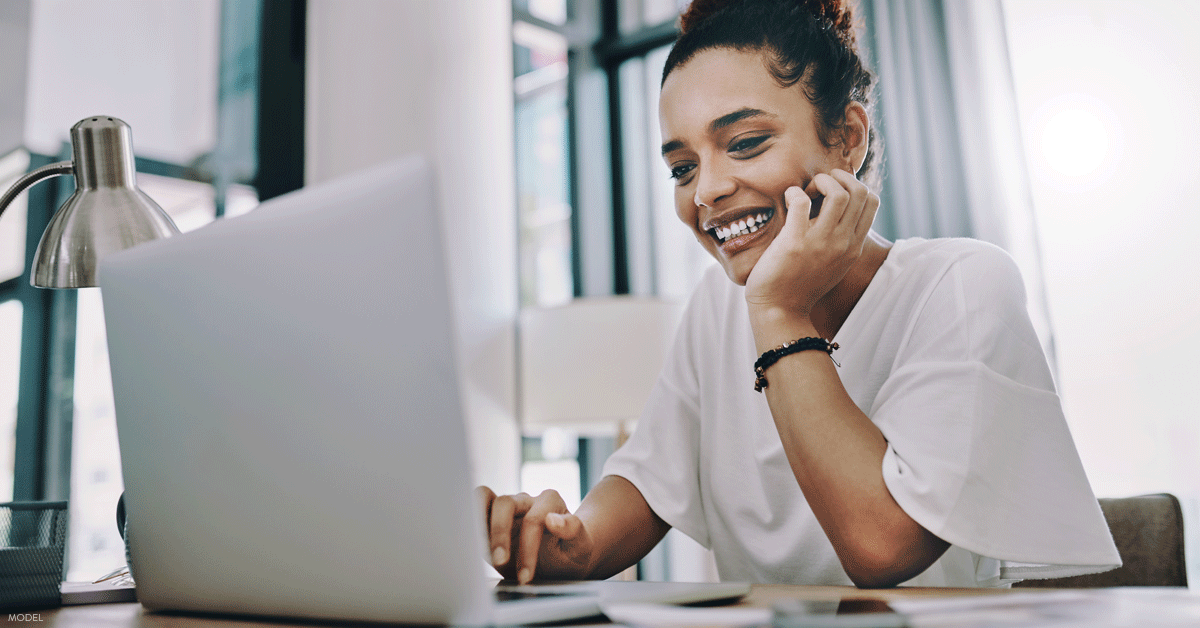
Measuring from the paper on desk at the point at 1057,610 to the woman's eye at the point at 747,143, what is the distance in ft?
2.35

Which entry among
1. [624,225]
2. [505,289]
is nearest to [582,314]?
[505,289]

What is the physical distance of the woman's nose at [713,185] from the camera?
115cm

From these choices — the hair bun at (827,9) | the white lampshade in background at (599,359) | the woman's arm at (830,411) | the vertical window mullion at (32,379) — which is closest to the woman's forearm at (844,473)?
the woman's arm at (830,411)

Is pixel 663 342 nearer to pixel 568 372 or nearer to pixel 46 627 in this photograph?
pixel 568 372

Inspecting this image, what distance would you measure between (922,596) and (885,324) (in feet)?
1.73

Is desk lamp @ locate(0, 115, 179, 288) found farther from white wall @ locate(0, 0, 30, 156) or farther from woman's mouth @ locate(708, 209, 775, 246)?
white wall @ locate(0, 0, 30, 156)

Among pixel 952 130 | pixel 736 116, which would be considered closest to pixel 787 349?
pixel 736 116

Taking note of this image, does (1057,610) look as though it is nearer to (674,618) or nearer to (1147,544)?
(674,618)

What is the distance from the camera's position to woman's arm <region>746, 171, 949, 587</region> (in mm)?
749

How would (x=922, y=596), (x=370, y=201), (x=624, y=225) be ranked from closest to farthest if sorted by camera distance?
(x=370, y=201), (x=922, y=596), (x=624, y=225)

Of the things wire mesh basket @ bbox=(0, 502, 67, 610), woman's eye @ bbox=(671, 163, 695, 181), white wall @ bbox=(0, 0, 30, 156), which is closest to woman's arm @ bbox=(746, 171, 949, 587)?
woman's eye @ bbox=(671, 163, 695, 181)

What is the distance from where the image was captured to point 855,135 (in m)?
1.20

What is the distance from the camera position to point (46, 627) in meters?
0.62

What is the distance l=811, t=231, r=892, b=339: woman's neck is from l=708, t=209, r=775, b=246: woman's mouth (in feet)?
0.44
